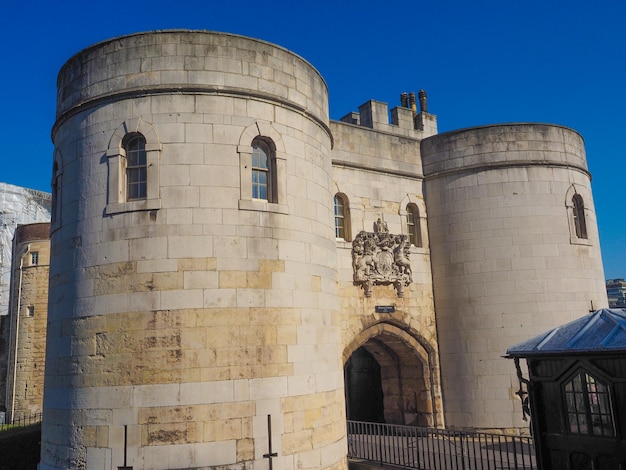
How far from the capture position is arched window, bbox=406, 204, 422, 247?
19.1 meters

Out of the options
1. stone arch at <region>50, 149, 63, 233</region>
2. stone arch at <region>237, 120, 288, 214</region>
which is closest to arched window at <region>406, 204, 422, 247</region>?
stone arch at <region>237, 120, 288, 214</region>

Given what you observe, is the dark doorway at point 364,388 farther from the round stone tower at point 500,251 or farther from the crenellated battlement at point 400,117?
the crenellated battlement at point 400,117

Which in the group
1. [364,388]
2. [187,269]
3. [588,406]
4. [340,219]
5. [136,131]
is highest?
[136,131]

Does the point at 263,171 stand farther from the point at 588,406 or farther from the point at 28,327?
the point at 28,327

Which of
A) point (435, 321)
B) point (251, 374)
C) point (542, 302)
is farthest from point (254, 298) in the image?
point (542, 302)

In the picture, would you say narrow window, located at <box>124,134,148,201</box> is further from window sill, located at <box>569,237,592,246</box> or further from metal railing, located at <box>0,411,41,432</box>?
metal railing, located at <box>0,411,41,432</box>

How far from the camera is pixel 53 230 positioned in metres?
13.2

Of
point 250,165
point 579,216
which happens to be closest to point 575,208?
point 579,216

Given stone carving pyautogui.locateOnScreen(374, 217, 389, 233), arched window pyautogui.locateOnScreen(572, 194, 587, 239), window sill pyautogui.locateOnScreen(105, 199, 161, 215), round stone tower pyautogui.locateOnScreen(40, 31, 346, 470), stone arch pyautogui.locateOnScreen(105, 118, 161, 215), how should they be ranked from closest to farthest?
round stone tower pyautogui.locateOnScreen(40, 31, 346, 470), window sill pyautogui.locateOnScreen(105, 199, 161, 215), stone arch pyautogui.locateOnScreen(105, 118, 161, 215), stone carving pyautogui.locateOnScreen(374, 217, 389, 233), arched window pyautogui.locateOnScreen(572, 194, 587, 239)

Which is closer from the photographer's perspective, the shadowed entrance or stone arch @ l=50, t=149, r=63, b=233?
stone arch @ l=50, t=149, r=63, b=233

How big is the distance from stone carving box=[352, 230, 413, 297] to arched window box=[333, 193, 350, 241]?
41 cm

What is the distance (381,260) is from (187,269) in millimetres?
7619

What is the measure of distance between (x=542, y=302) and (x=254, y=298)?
10.5m

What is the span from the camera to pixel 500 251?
60.5 feet
